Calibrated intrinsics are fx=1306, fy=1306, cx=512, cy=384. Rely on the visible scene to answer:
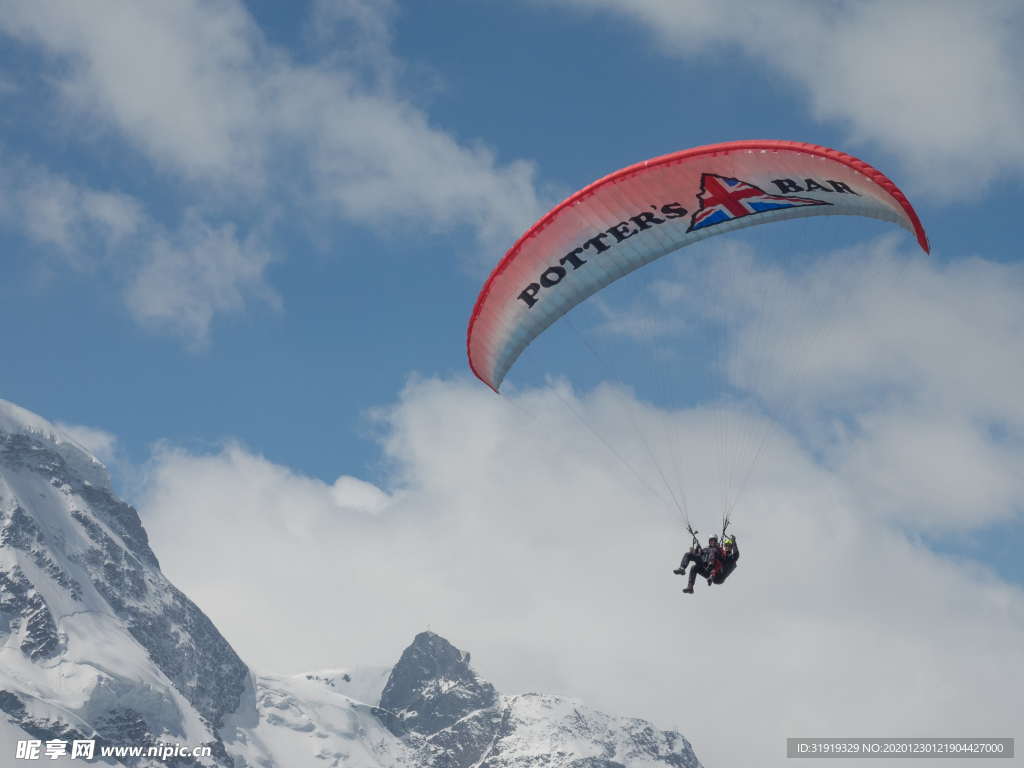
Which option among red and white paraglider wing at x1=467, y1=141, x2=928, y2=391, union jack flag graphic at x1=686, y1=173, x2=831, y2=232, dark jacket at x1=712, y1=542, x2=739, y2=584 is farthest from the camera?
dark jacket at x1=712, y1=542, x2=739, y2=584

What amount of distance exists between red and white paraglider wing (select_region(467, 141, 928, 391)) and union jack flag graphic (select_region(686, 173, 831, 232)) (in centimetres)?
2

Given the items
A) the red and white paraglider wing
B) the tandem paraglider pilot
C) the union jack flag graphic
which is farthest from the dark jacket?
the union jack flag graphic

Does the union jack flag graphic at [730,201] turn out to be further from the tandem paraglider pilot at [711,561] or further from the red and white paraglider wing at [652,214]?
the tandem paraglider pilot at [711,561]

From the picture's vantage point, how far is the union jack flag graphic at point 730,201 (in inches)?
1235

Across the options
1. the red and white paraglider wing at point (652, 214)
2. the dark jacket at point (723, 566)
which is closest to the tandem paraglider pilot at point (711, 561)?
the dark jacket at point (723, 566)

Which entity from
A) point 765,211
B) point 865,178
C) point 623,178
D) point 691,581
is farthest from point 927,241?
point 691,581

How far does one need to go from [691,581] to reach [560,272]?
841 centimetres

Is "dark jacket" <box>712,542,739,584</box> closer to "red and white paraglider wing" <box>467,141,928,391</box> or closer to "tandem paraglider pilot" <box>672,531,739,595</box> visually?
"tandem paraglider pilot" <box>672,531,739,595</box>

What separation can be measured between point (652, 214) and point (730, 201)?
191 centimetres

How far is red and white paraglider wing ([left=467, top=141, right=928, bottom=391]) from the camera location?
1184 inches

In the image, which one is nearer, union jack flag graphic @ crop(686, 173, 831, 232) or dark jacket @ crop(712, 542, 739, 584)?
union jack flag graphic @ crop(686, 173, 831, 232)

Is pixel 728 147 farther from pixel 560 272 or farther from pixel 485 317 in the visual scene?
pixel 485 317

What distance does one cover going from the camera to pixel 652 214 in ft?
105

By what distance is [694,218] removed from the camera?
32312mm
